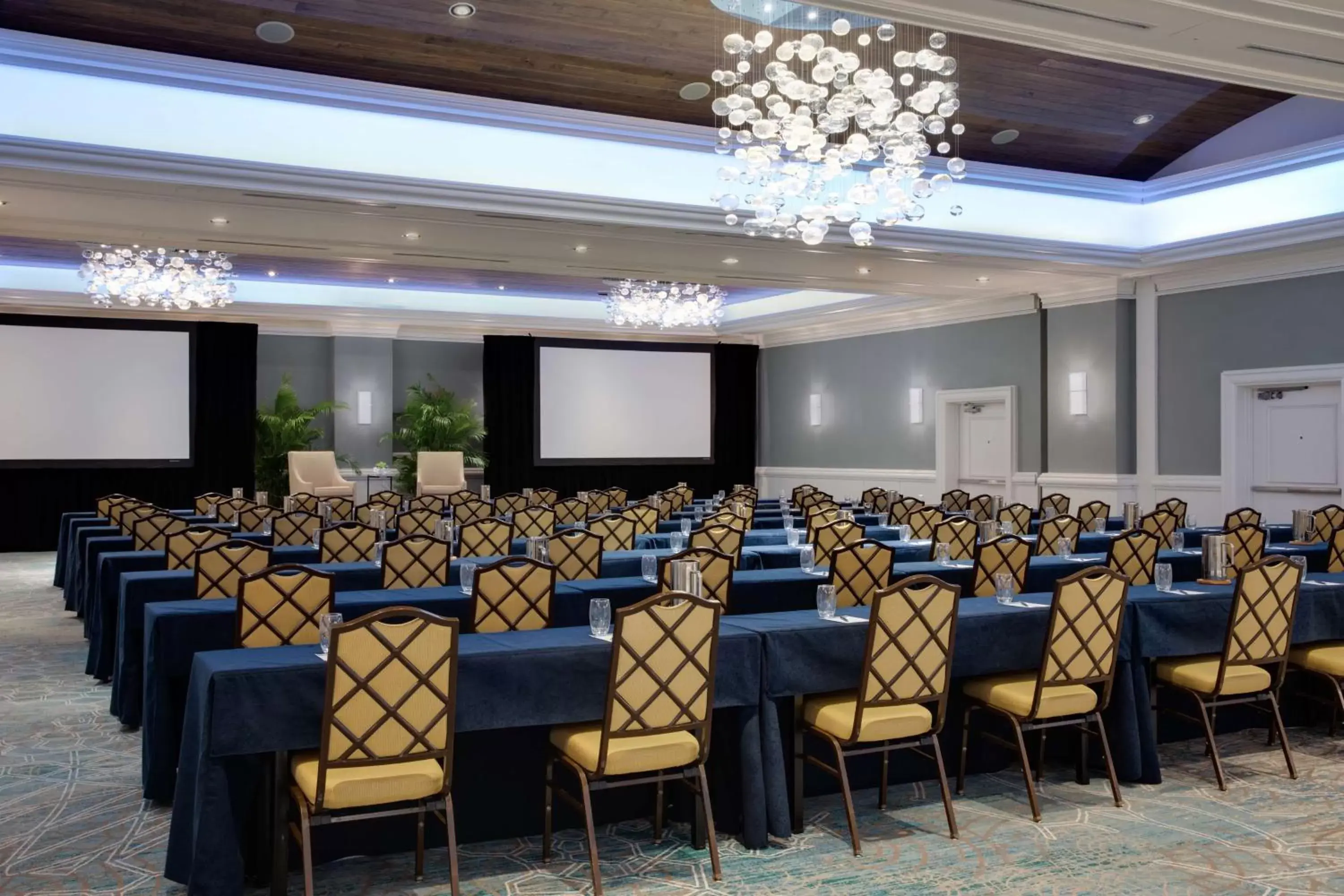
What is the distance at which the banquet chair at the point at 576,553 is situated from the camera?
21.9ft

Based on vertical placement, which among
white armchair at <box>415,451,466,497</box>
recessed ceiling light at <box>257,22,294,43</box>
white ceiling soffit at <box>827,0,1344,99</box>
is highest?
recessed ceiling light at <box>257,22,294,43</box>

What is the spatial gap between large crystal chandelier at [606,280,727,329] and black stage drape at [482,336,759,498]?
4163mm

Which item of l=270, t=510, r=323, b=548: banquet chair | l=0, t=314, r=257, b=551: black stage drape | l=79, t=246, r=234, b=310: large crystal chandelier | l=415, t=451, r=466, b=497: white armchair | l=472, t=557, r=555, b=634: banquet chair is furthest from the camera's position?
l=415, t=451, r=466, b=497: white armchair

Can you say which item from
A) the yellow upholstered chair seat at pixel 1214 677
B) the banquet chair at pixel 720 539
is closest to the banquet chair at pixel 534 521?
the banquet chair at pixel 720 539

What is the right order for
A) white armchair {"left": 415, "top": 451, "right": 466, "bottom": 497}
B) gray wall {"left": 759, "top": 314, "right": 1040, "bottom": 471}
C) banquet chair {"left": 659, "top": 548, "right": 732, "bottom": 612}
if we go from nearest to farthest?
1. banquet chair {"left": 659, "top": 548, "right": 732, "bottom": 612}
2. gray wall {"left": 759, "top": 314, "right": 1040, "bottom": 471}
3. white armchair {"left": 415, "top": 451, "right": 466, "bottom": 497}

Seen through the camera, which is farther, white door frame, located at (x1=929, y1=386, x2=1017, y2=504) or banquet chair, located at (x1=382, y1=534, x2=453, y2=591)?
white door frame, located at (x1=929, y1=386, x2=1017, y2=504)

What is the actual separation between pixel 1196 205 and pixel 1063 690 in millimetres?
8501

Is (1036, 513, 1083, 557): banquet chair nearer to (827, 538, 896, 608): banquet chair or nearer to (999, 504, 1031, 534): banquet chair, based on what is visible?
(999, 504, 1031, 534): banquet chair

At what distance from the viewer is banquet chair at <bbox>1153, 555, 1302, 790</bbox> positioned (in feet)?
15.5

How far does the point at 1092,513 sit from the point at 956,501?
1.82m

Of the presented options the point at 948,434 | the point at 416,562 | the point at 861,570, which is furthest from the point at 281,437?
the point at 861,570

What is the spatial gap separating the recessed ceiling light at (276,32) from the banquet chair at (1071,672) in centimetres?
596

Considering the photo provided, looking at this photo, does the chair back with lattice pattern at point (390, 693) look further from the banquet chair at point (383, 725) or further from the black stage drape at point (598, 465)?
the black stage drape at point (598, 465)

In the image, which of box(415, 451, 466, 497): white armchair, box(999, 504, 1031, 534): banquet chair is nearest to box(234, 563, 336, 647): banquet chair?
box(999, 504, 1031, 534): banquet chair
